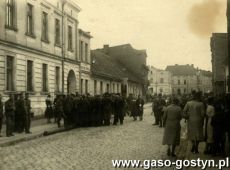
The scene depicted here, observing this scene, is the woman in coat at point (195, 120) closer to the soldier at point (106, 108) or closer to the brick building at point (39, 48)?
the soldier at point (106, 108)

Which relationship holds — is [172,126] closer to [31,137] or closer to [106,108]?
[31,137]

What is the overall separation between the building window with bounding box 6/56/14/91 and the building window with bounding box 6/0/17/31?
166 centimetres

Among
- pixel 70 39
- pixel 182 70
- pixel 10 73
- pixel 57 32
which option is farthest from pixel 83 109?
pixel 182 70

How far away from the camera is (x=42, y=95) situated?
88.0 ft

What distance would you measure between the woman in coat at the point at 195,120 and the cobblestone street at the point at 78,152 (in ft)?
2.86

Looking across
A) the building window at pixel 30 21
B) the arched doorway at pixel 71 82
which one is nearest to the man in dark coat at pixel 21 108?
the building window at pixel 30 21

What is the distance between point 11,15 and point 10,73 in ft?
10.0

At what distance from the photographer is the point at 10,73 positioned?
2261 cm

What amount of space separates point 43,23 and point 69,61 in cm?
489

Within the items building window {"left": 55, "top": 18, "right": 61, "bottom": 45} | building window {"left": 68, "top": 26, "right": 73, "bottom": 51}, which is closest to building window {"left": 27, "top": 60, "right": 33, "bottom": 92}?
building window {"left": 55, "top": 18, "right": 61, "bottom": 45}

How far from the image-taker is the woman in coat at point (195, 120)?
1109 cm

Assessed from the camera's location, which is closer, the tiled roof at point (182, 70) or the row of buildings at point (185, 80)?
the row of buildings at point (185, 80)

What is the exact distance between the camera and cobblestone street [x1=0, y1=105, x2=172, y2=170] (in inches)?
379

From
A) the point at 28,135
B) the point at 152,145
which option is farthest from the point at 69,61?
the point at 152,145
